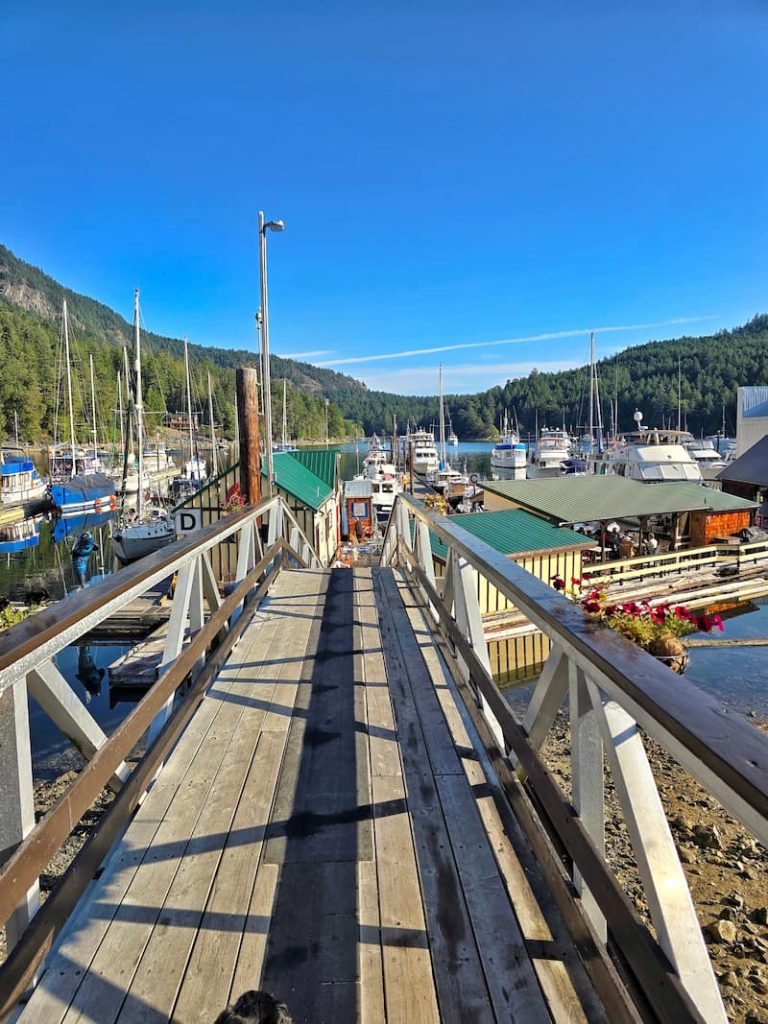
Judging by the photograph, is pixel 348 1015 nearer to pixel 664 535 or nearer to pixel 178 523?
pixel 178 523

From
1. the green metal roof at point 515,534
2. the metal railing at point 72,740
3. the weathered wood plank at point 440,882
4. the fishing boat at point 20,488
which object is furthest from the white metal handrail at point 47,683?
the fishing boat at point 20,488

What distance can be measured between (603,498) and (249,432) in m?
14.9

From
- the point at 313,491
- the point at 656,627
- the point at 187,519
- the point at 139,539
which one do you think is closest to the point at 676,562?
the point at 656,627

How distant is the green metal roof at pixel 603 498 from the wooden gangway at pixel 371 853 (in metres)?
16.3

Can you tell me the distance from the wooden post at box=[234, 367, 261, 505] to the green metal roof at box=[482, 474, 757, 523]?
11.5 m

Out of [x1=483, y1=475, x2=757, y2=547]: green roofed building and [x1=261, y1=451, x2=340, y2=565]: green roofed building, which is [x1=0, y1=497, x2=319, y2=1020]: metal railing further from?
[x1=483, y1=475, x2=757, y2=547]: green roofed building

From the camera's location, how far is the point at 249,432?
9.06 meters

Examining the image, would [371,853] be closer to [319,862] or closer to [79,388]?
[319,862]

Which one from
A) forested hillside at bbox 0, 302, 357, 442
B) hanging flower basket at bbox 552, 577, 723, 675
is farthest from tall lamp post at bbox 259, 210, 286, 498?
forested hillside at bbox 0, 302, 357, 442

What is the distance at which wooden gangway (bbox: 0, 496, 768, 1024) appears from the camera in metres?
1.33

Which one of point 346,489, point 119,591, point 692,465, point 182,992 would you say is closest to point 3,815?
point 182,992

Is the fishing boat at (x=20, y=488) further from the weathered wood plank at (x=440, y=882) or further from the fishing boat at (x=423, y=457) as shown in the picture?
the weathered wood plank at (x=440, y=882)

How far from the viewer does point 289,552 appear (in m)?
8.79

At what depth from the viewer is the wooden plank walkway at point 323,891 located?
1610 mm
